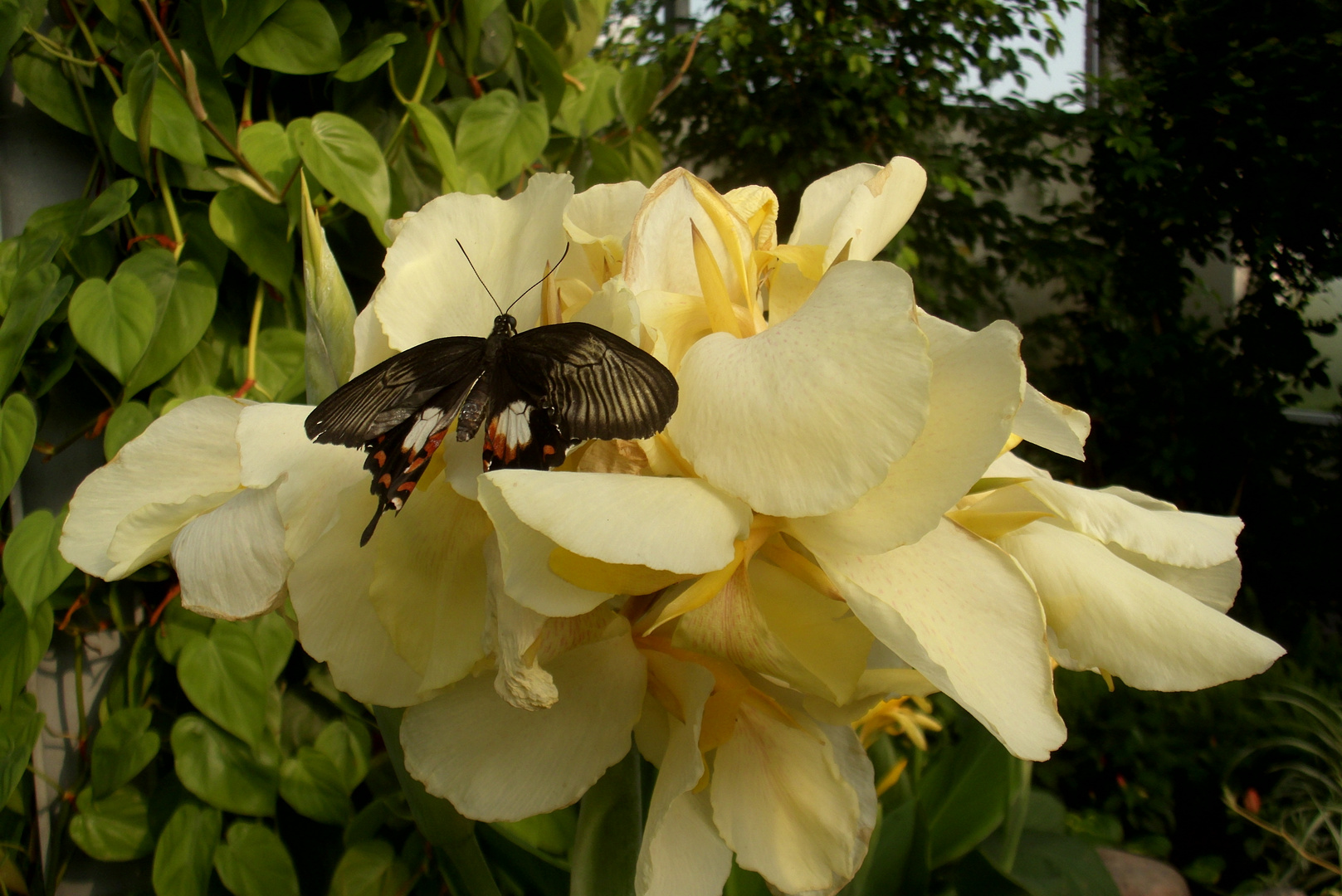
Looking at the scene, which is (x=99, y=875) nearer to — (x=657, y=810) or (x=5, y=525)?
(x=5, y=525)

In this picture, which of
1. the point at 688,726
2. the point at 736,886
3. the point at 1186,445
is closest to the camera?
the point at 688,726

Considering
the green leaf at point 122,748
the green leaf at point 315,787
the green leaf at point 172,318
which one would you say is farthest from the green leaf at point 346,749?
the green leaf at point 172,318

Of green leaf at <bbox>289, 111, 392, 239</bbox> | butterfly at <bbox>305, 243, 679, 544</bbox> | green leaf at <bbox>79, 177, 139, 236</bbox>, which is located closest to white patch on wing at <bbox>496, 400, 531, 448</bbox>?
butterfly at <bbox>305, 243, 679, 544</bbox>

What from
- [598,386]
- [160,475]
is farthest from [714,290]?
[160,475]

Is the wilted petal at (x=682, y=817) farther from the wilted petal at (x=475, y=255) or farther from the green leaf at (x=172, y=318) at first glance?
the green leaf at (x=172, y=318)

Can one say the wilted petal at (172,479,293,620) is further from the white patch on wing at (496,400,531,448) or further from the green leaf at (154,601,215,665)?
the green leaf at (154,601,215,665)

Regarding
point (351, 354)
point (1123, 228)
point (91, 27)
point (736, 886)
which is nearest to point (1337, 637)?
point (1123, 228)
